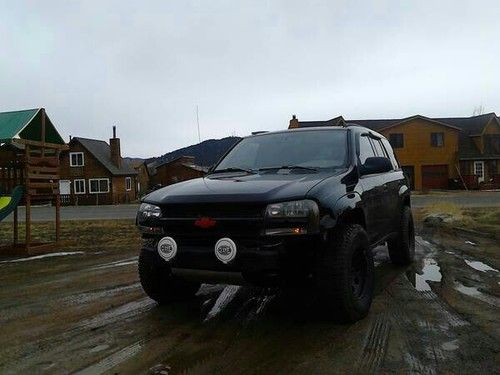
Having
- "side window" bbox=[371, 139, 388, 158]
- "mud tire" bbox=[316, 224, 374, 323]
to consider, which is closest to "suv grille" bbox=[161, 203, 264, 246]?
"mud tire" bbox=[316, 224, 374, 323]

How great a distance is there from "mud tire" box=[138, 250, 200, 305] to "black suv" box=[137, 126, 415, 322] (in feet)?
0.04

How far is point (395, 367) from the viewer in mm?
3219

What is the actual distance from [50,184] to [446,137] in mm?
39444

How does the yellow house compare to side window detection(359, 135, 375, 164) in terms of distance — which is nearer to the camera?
side window detection(359, 135, 375, 164)

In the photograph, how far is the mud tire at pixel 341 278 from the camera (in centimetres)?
391

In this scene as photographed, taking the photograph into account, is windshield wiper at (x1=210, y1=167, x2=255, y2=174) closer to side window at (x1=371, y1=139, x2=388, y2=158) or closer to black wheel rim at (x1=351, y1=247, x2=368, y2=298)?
black wheel rim at (x1=351, y1=247, x2=368, y2=298)

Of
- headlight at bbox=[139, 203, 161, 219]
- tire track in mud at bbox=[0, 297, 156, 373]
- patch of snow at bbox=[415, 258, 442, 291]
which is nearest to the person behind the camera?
tire track in mud at bbox=[0, 297, 156, 373]

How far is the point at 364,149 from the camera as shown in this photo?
558 centimetres

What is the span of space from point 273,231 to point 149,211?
3.92 ft

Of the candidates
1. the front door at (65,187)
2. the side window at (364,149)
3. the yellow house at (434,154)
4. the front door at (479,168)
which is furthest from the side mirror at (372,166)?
the front door at (65,187)

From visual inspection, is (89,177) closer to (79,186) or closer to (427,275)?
(79,186)

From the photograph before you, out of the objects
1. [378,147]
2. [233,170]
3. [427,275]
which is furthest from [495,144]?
[233,170]

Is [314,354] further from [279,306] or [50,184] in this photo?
[50,184]

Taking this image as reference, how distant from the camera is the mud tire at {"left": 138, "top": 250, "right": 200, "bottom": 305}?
4.23 meters
